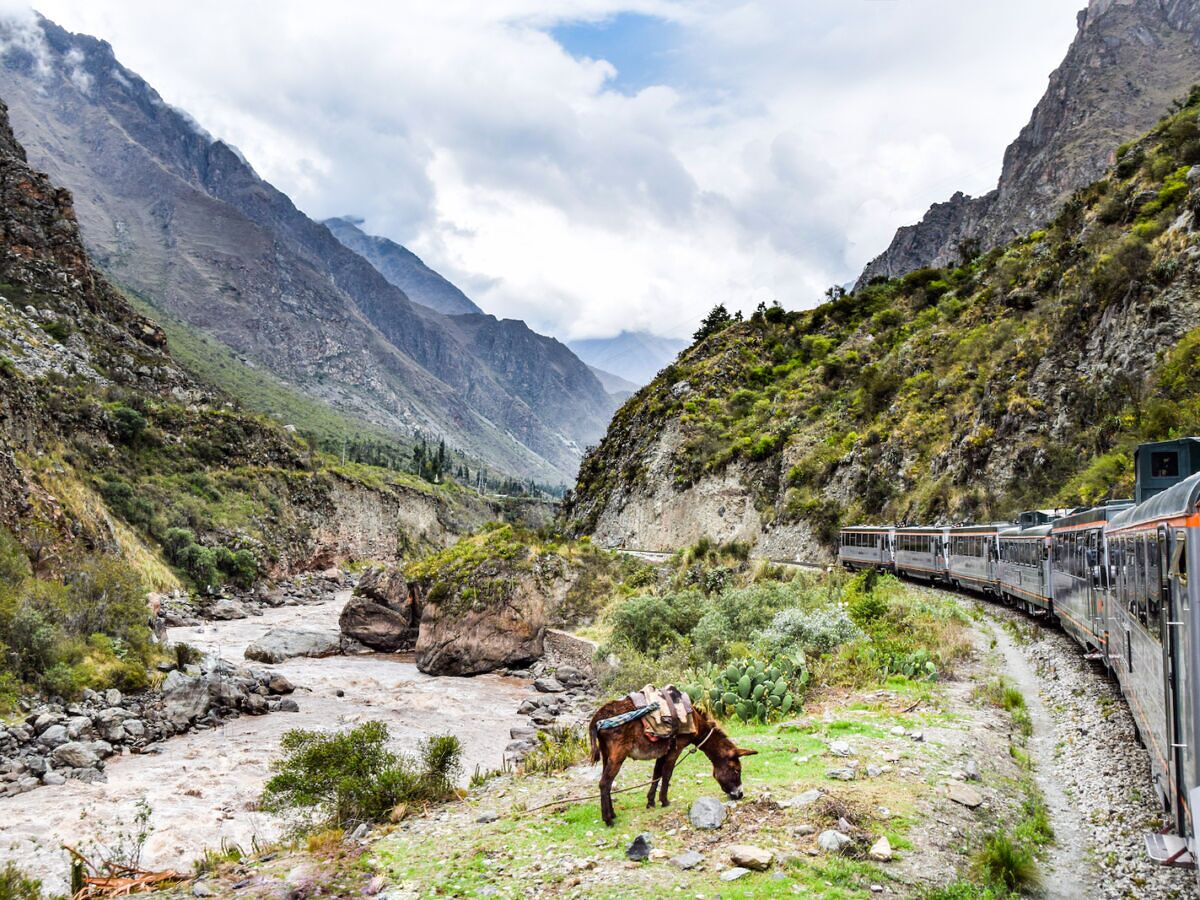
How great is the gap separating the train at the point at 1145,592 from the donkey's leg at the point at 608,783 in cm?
436

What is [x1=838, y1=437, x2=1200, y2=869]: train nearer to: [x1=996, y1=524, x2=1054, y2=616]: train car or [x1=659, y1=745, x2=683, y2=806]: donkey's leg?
[x1=996, y1=524, x2=1054, y2=616]: train car

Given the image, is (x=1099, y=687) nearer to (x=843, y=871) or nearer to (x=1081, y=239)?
(x=843, y=871)

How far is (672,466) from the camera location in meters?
51.1

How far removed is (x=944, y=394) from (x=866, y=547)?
1138 cm

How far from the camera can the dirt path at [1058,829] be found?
5.61 meters

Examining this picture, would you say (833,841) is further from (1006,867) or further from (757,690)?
(757,690)

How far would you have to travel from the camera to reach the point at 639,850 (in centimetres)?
643

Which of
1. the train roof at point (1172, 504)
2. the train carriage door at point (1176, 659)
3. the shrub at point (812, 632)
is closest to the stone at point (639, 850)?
the train carriage door at point (1176, 659)

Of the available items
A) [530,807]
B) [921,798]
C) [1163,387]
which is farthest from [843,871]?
[1163,387]

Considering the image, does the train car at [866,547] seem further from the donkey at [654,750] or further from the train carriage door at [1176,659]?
the train carriage door at [1176,659]

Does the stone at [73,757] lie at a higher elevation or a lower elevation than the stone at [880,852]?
lower

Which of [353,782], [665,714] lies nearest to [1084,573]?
[665,714]

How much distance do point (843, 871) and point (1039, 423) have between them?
30056 millimetres

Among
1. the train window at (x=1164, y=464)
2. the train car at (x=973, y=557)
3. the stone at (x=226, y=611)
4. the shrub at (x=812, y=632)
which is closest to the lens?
the train window at (x=1164, y=464)
